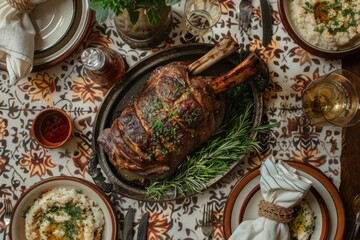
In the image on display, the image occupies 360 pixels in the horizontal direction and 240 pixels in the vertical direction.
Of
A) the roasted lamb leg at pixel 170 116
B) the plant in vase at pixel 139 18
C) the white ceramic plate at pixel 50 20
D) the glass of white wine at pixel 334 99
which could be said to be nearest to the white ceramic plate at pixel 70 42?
the white ceramic plate at pixel 50 20

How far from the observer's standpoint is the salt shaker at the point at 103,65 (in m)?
2.11

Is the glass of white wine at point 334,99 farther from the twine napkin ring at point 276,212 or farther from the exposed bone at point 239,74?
the twine napkin ring at point 276,212

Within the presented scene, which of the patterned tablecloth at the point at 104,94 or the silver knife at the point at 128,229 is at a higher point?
the patterned tablecloth at the point at 104,94

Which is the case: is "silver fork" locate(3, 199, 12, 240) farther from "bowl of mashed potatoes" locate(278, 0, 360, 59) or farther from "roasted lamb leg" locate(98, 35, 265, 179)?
"bowl of mashed potatoes" locate(278, 0, 360, 59)

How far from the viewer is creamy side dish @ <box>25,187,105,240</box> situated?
7.23 feet

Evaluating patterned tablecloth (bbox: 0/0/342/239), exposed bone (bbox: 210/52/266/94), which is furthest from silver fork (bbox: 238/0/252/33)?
exposed bone (bbox: 210/52/266/94)

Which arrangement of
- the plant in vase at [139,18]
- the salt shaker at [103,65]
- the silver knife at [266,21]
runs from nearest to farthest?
1. the plant in vase at [139,18]
2. the salt shaker at [103,65]
3. the silver knife at [266,21]

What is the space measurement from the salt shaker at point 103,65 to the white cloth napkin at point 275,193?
0.78 meters

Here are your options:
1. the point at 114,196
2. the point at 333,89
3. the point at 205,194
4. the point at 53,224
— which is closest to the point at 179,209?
the point at 205,194

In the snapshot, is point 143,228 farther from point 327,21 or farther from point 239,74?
point 327,21

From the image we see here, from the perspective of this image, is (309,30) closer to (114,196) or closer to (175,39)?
(175,39)

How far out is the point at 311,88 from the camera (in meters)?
2.17

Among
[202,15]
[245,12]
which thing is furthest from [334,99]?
[202,15]

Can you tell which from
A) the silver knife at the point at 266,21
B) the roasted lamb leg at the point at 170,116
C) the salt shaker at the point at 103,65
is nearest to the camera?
the roasted lamb leg at the point at 170,116
